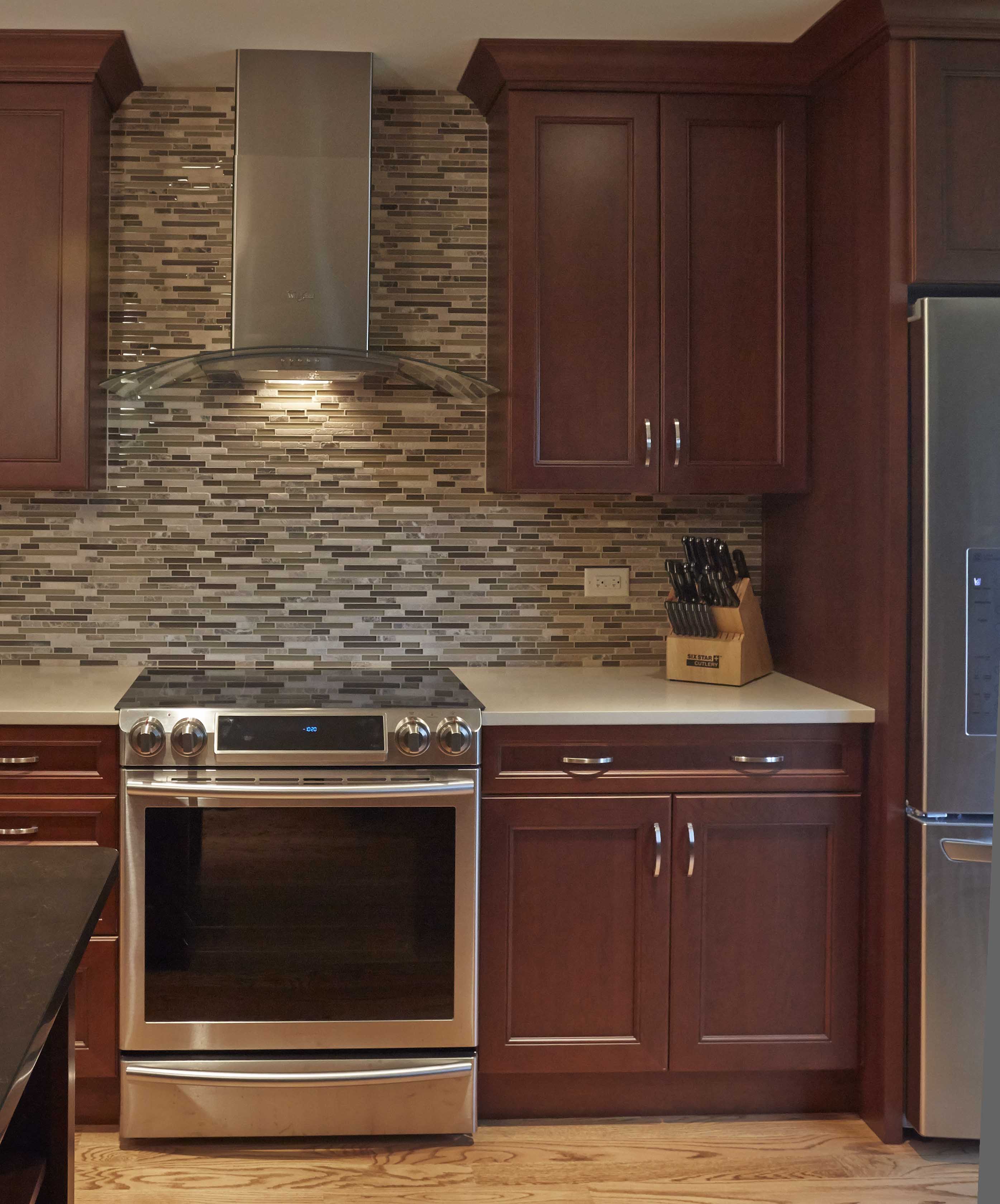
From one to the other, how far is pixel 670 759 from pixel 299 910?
2.93 feet

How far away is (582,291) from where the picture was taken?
8.80ft

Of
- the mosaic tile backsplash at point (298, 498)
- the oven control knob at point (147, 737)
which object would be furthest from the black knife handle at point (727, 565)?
the oven control knob at point (147, 737)

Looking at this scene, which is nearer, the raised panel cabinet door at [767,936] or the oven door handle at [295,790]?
the oven door handle at [295,790]

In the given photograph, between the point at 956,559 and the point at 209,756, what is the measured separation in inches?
65.3

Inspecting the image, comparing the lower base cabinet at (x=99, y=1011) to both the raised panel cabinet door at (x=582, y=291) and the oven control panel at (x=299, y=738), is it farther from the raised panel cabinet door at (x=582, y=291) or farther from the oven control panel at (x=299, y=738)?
the raised panel cabinet door at (x=582, y=291)

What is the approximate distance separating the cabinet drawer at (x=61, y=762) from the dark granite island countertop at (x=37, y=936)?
86 centimetres

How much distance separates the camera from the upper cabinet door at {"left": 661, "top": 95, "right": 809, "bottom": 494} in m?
2.68

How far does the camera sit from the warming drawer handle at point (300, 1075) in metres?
2.27

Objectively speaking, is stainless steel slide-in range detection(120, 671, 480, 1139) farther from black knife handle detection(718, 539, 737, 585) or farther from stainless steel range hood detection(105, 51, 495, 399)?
stainless steel range hood detection(105, 51, 495, 399)

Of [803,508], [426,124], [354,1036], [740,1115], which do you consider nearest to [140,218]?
[426,124]

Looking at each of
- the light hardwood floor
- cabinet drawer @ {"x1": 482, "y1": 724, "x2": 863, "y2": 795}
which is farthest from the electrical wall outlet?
the light hardwood floor

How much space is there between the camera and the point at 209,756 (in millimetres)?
2291

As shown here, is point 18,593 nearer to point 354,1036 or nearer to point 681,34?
point 354,1036

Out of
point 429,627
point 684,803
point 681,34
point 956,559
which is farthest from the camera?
point 429,627
